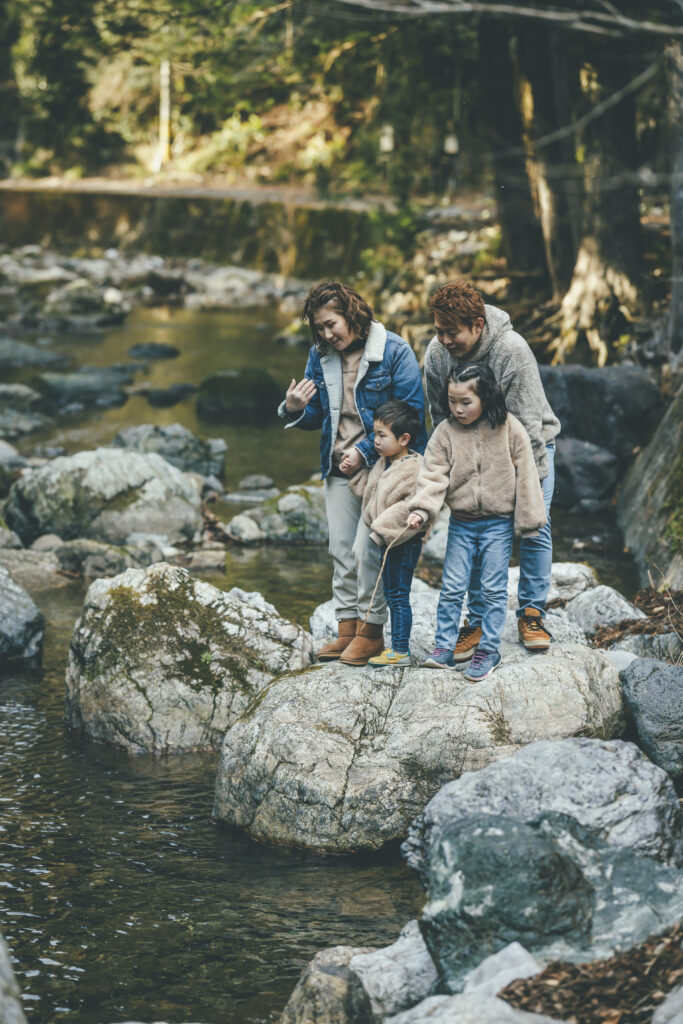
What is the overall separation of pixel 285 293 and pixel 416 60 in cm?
1180

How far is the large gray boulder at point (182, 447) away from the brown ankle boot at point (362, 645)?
750cm

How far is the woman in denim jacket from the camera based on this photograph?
5.39 metres

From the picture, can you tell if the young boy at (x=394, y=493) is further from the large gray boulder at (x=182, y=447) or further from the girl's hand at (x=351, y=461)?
the large gray boulder at (x=182, y=447)

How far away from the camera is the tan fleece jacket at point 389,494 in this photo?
5285 millimetres

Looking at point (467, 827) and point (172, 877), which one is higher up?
point (467, 827)

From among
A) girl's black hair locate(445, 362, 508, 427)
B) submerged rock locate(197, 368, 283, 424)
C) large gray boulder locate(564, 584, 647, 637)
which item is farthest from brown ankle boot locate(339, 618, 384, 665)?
submerged rock locate(197, 368, 283, 424)

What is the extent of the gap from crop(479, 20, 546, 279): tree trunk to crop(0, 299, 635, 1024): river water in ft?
37.0

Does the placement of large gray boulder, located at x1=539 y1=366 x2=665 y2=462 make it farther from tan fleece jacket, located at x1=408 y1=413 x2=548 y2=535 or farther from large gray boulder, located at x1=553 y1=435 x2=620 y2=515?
tan fleece jacket, located at x1=408 y1=413 x2=548 y2=535

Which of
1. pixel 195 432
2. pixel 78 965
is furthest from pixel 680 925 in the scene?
pixel 195 432

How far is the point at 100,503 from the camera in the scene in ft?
36.4

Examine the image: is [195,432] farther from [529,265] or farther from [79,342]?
[79,342]

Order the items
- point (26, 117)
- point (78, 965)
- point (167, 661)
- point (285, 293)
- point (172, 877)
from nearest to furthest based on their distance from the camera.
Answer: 1. point (78, 965)
2. point (172, 877)
3. point (167, 661)
4. point (285, 293)
5. point (26, 117)

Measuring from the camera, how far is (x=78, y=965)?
452 cm

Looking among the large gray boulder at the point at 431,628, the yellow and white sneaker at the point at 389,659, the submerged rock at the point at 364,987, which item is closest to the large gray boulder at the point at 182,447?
the large gray boulder at the point at 431,628
